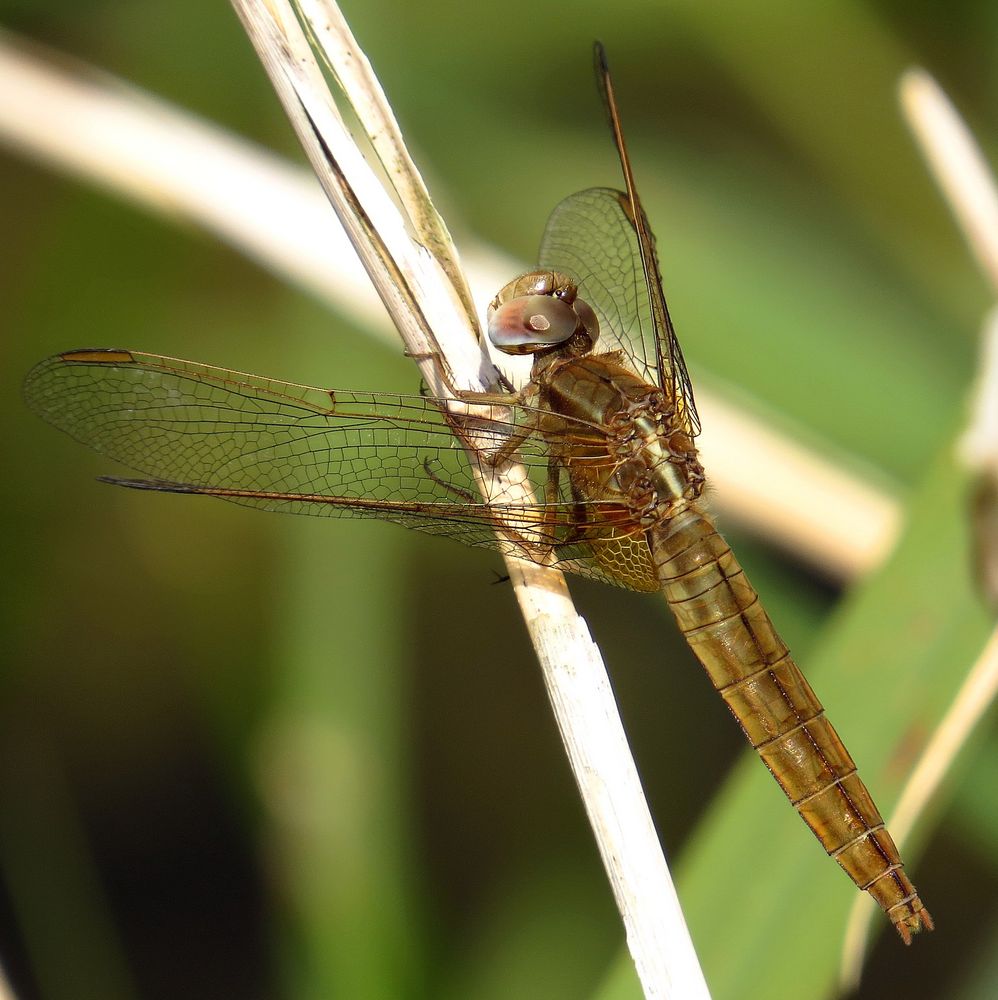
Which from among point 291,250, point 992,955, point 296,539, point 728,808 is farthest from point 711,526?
point 992,955

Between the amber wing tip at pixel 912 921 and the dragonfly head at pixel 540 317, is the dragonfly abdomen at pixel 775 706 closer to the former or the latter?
the amber wing tip at pixel 912 921

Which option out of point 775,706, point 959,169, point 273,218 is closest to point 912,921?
point 775,706

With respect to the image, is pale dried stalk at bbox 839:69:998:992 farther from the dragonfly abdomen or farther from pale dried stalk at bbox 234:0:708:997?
pale dried stalk at bbox 234:0:708:997

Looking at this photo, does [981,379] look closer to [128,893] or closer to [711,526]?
[711,526]

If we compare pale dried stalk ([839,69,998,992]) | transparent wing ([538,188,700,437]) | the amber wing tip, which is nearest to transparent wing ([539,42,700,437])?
transparent wing ([538,188,700,437])

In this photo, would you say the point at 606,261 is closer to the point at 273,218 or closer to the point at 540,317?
the point at 540,317

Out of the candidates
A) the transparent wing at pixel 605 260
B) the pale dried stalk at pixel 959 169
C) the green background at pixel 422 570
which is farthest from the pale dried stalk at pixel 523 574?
the pale dried stalk at pixel 959 169
